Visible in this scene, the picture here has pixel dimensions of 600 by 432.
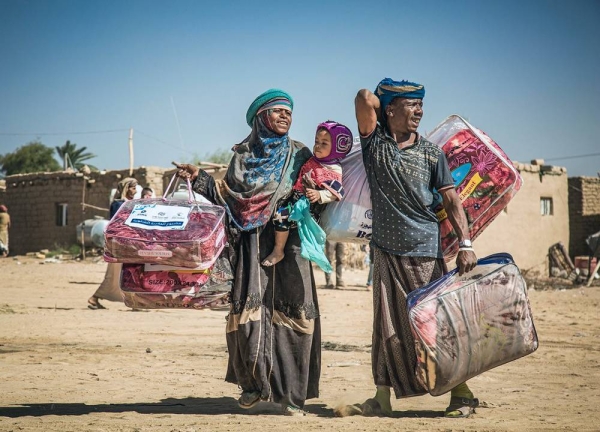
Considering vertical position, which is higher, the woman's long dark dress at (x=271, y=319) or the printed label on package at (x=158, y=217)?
the printed label on package at (x=158, y=217)

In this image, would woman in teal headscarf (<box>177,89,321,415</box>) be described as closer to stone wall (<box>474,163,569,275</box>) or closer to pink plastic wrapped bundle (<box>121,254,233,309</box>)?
pink plastic wrapped bundle (<box>121,254,233,309</box>)

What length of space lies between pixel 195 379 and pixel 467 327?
Result: 8.56 ft

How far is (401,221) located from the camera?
4473 millimetres

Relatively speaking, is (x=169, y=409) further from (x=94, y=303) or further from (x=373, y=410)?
(x=94, y=303)

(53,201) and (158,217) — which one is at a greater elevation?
(53,201)

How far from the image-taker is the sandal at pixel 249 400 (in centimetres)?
469

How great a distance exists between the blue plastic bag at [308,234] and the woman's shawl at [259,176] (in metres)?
0.15

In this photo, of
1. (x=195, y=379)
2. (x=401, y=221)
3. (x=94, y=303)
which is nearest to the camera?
(x=401, y=221)

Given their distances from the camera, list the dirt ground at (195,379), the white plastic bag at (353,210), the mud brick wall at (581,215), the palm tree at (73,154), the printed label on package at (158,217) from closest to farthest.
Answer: the dirt ground at (195,379), the printed label on package at (158,217), the white plastic bag at (353,210), the mud brick wall at (581,215), the palm tree at (73,154)

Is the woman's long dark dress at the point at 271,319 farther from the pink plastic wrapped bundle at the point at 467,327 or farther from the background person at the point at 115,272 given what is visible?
the background person at the point at 115,272

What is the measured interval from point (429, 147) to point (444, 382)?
4.49 feet

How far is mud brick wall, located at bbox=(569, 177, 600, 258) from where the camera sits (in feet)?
84.2

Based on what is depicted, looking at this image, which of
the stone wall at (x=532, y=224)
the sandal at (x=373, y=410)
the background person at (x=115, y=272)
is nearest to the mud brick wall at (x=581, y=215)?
the stone wall at (x=532, y=224)

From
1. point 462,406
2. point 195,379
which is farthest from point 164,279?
point 462,406
